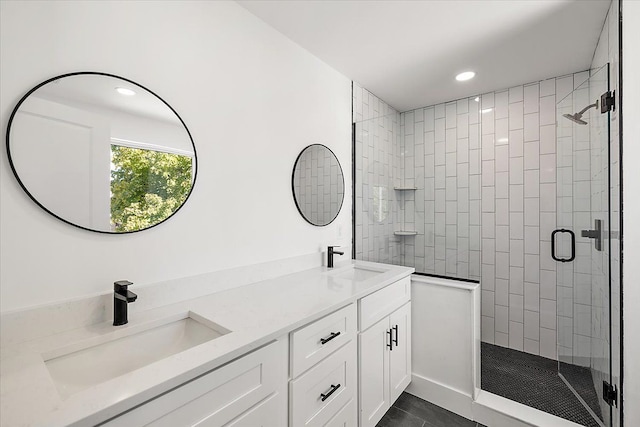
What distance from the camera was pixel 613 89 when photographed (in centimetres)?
153

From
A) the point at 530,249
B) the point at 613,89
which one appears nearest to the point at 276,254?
the point at 613,89

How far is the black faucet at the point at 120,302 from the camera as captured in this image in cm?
106

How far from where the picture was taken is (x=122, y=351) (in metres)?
1.02

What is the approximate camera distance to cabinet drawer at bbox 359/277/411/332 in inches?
61.3

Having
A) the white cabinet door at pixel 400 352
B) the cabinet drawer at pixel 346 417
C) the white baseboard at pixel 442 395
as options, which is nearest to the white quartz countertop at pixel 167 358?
the white cabinet door at pixel 400 352

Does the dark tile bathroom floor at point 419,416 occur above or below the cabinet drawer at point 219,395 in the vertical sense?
below

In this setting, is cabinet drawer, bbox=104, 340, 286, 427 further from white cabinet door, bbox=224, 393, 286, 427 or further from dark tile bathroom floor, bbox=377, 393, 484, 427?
dark tile bathroom floor, bbox=377, 393, 484, 427

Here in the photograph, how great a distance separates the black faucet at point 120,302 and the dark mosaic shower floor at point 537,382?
7.43 feet

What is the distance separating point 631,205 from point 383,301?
1.31m

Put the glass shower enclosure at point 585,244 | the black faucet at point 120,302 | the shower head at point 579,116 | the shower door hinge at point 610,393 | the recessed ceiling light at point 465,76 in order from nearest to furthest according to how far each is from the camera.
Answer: the black faucet at point 120,302
the shower door hinge at point 610,393
the glass shower enclosure at point 585,244
the shower head at point 579,116
the recessed ceiling light at point 465,76

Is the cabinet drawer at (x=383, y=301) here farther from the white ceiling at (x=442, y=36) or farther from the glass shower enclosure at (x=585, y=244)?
the white ceiling at (x=442, y=36)

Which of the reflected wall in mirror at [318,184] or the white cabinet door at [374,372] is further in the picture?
the reflected wall in mirror at [318,184]

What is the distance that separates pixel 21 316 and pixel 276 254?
3.73 feet

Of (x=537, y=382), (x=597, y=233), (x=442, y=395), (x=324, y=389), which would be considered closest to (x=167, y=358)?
(x=324, y=389)
